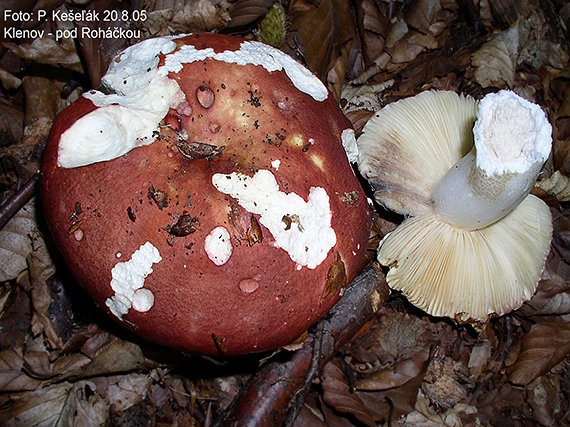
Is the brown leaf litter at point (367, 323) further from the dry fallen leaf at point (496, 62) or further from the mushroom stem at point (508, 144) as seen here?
the mushroom stem at point (508, 144)

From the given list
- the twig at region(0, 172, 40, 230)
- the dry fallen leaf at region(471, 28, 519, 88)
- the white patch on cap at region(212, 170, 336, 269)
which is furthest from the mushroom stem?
the twig at region(0, 172, 40, 230)

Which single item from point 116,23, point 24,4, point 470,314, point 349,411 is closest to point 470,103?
point 470,314

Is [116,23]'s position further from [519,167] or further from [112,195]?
[519,167]

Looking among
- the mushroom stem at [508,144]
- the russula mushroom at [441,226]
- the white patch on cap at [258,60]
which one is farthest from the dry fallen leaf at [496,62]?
the white patch on cap at [258,60]

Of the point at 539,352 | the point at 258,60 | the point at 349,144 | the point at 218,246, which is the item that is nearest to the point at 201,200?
the point at 218,246

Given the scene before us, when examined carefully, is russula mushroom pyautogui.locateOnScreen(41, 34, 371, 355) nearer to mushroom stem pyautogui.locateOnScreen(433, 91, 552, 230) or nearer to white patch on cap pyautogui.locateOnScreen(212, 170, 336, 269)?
white patch on cap pyautogui.locateOnScreen(212, 170, 336, 269)

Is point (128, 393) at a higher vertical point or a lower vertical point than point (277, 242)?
lower

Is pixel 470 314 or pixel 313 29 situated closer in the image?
pixel 470 314
